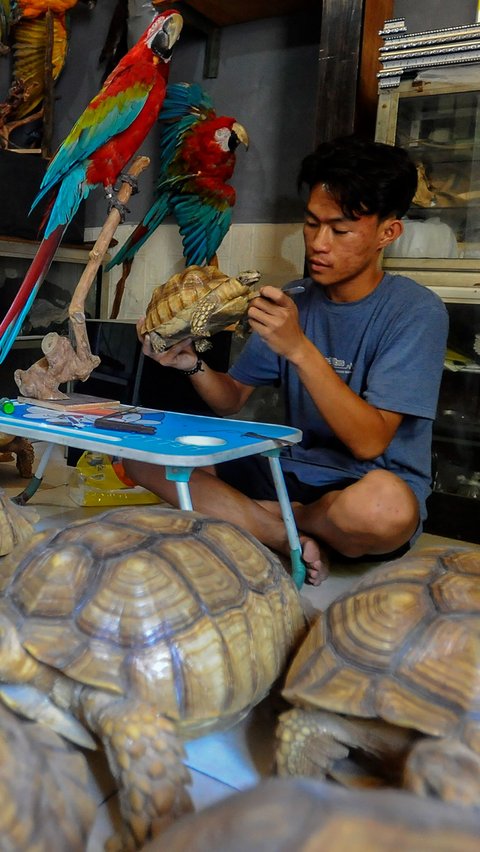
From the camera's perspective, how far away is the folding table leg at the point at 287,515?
1480 mm

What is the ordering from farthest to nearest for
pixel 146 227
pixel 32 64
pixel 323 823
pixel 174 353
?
1. pixel 32 64
2. pixel 146 227
3. pixel 174 353
4. pixel 323 823

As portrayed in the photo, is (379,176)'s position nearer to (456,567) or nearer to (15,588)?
(456,567)

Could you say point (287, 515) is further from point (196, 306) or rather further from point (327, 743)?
point (327, 743)

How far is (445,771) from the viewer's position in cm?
63

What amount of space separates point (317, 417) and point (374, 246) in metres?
0.47

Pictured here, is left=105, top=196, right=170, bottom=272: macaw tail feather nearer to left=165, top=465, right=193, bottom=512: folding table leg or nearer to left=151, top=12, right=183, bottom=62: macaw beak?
left=151, top=12, right=183, bottom=62: macaw beak

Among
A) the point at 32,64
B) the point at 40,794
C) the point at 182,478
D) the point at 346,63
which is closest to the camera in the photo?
the point at 40,794

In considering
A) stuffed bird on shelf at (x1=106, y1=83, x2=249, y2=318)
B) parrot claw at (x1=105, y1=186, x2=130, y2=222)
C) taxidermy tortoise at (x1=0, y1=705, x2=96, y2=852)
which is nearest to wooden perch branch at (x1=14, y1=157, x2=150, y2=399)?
parrot claw at (x1=105, y1=186, x2=130, y2=222)

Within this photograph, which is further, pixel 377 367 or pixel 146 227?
pixel 146 227

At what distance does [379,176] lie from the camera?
152cm

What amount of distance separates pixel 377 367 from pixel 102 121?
107cm

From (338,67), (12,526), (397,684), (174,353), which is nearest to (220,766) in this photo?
(397,684)

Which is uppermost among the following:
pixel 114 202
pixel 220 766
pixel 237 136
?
pixel 237 136

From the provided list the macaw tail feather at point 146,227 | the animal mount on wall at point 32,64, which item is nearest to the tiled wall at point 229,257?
the macaw tail feather at point 146,227
